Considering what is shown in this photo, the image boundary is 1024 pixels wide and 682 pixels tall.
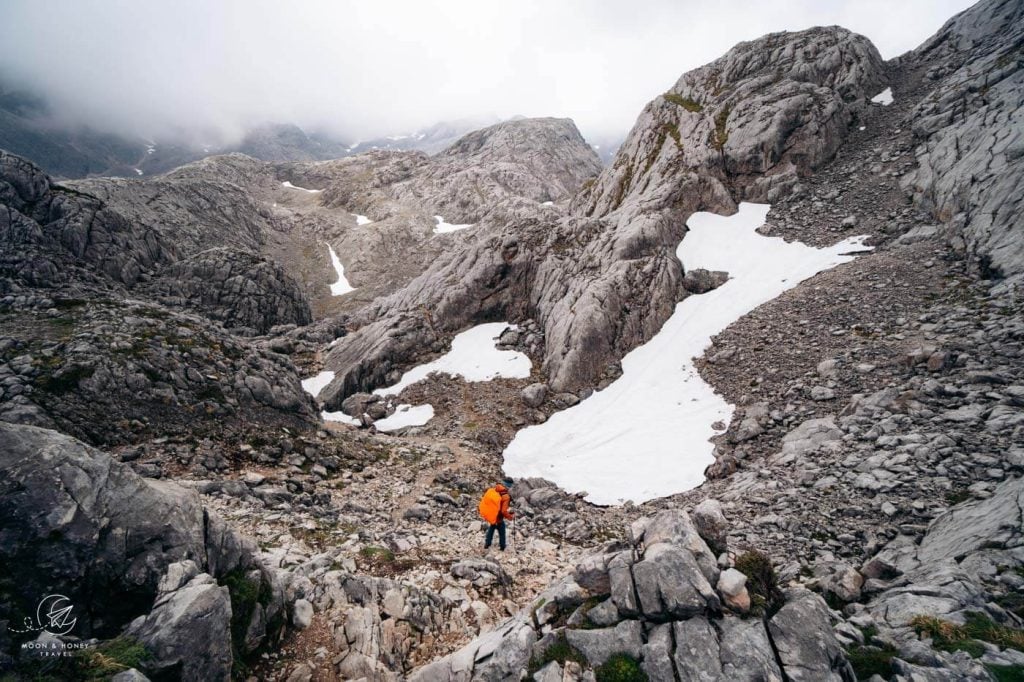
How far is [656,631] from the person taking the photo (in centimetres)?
768

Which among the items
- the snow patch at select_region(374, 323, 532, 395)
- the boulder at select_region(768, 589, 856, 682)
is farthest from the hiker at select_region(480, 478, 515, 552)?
the snow patch at select_region(374, 323, 532, 395)

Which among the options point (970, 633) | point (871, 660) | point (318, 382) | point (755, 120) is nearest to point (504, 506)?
point (871, 660)

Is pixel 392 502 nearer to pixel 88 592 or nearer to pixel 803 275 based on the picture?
pixel 88 592

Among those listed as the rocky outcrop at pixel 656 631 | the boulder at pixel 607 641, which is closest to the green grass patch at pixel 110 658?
the rocky outcrop at pixel 656 631

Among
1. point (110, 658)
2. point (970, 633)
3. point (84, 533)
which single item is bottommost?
point (970, 633)

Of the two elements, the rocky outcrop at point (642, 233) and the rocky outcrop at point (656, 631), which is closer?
the rocky outcrop at point (656, 631)

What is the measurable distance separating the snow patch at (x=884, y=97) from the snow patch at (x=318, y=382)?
58.9 m

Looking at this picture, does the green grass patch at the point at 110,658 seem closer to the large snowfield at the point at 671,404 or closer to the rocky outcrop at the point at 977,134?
the large snowfield at the point at 671,404

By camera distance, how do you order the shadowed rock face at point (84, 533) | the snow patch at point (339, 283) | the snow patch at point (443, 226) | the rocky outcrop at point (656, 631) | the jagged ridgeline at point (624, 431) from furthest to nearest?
the snow patch at point (443, 226) < the snow patch at point (339, 283) < the jagged ridgeline at point (624, 431) < the rocky outcrop at point (656, 631) < the shadowed rock face at point (84, 533)

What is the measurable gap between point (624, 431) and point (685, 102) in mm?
46236

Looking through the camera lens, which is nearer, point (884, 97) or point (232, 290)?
point (884, 97)

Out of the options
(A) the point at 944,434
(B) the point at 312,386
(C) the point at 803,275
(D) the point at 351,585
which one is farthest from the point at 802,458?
(B) the point at 312,386

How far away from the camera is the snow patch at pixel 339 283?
83562 millimetres

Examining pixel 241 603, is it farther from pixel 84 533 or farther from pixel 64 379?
pixel 64 379
